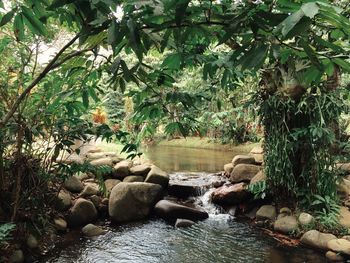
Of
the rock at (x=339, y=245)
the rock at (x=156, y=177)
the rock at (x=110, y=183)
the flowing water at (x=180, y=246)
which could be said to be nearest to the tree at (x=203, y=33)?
the flowing water at (x=180, y=246)

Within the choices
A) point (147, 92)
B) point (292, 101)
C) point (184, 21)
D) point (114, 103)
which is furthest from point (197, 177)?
point (114, 103)

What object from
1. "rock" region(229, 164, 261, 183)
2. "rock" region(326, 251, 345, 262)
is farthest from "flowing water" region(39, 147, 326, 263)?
"rock" region(229, 164, 261, 183)

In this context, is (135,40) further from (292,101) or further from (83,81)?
(292,101)

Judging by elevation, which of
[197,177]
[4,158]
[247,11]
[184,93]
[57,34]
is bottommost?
[197,177]

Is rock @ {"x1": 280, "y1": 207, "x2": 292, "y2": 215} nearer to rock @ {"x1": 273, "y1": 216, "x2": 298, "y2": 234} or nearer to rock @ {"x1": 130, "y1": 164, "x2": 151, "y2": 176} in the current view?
rock @ {"x1": 273, "y1": 216, "x2": 298, "y2": 234}

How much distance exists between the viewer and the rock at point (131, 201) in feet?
19.4

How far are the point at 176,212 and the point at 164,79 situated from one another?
4.88m

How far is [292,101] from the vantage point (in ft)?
17.0

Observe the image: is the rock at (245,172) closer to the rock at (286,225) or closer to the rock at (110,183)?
the rock at (286,225)

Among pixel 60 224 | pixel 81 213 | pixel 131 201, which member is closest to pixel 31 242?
pixel 60 224

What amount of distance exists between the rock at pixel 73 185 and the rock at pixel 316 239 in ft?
12.9

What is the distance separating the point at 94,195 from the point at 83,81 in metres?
4.82

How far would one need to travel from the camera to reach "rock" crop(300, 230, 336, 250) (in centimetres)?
457

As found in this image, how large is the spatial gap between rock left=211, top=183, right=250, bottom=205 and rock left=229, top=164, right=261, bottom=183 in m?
0.31
